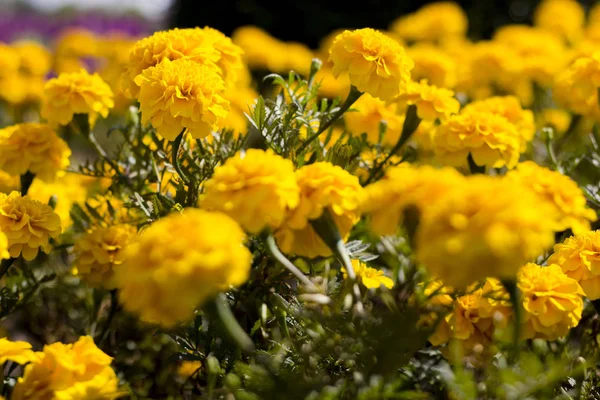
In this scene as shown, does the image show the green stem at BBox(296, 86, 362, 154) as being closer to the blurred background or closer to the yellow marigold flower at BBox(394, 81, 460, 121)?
the yellow marigold flower at BBox(394, 81, 460, 121)

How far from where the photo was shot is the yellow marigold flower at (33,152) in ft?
4.91

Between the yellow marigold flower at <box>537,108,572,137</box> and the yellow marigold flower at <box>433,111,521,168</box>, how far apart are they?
1.02m

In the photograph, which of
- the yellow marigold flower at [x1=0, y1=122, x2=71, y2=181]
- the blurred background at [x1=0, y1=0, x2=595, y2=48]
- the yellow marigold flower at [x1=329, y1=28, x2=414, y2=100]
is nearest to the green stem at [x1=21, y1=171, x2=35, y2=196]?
the yellow marigold flower at [x1=0, y1=122, x2=71, y2=181]

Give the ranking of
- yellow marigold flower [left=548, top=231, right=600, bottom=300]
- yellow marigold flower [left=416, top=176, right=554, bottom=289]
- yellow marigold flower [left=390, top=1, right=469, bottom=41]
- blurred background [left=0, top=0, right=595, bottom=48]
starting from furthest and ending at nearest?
1. blurred background [left=0, top=0, right=595, bottom=48]
2. yellow marigold flower [left=390, top=1, right=469, bottom=41]
3. yellow marigold flower [left=548, top=231, right=600, bottom=300]
4. yellow marigold flower [left=416, top=176, right=554, bottom=289]

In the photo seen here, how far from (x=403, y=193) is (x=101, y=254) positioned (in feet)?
2.56

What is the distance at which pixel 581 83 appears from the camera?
5.62ft

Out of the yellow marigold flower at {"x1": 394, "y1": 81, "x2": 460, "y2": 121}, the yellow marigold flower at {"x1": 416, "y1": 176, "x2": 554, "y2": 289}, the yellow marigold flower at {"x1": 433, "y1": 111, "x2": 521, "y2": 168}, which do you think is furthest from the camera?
the yellow marigold flower at {"x1": 394, "y1": 81, "x2": 460, "y2": 121}

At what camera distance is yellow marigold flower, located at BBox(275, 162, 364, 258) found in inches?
38.8

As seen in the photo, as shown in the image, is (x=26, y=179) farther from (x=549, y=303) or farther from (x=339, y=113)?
(x=549, y=303)

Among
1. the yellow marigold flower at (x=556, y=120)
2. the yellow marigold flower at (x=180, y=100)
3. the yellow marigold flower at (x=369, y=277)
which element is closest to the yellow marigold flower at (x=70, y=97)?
the yellow marigold flower at (x=180, y=100)

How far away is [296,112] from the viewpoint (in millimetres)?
1405

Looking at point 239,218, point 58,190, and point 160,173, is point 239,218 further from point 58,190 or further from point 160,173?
point 58,190

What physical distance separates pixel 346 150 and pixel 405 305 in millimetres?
367

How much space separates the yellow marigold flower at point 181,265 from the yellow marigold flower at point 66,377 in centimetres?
29
